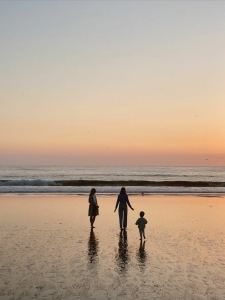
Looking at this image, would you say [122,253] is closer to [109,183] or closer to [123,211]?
[123,211]

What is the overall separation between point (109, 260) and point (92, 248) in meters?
1.81

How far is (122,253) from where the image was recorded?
12242 millimetres

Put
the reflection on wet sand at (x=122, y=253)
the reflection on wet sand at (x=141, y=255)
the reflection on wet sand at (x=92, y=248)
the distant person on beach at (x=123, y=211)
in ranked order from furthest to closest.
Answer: the distant person on beach at (x=123, y=211) < the reflection on wet sand at (x=92, y=248) < the reflection on wet sand at (x=141, y=255) < the reflection on wet sand at (x=122, y=253)

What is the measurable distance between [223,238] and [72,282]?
8387 millimetres

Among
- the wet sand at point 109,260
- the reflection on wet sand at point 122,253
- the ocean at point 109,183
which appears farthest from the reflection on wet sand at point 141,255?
the ocean at point 109,183

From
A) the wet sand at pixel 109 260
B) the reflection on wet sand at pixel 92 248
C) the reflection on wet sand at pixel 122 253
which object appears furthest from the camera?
the reflection on wet sand at pixel 92 248

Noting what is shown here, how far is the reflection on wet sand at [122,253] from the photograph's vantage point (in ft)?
35.3

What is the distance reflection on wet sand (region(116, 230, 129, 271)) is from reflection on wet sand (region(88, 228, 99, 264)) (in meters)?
0.74

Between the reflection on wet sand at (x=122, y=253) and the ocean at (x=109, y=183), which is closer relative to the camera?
the reflection on wet sand at (x=122, y=253)

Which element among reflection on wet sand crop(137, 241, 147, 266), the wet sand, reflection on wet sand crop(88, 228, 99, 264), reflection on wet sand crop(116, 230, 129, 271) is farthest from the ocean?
reflection on wet sand crop(137, 241, 147, 266)

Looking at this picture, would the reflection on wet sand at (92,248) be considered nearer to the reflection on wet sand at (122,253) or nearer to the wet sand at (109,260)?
the wet sand at (109,260)

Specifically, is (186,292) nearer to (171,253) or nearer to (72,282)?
(72,282)

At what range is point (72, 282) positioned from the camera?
8.91 meters

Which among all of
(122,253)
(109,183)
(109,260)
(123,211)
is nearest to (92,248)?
(122,253)
